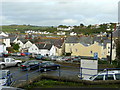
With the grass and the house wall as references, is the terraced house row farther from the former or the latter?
the grass

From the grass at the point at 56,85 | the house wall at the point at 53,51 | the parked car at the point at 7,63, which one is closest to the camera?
the grass at the point at 56,85

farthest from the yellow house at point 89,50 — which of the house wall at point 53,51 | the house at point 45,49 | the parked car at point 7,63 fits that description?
the parked car at point 7,63

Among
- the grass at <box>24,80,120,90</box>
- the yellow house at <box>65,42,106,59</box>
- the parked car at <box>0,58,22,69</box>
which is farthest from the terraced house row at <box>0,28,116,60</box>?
the grass at <box>24,80,120,90</box>

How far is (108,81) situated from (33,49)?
56.2m

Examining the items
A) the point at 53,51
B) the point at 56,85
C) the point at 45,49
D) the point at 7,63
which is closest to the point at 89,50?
Answer: the point at 53,51

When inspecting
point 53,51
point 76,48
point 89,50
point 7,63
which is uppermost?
point 76,48

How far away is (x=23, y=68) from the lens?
17.7m

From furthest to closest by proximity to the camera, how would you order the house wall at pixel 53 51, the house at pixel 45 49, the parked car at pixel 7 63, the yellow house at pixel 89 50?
the house wall at pixel 53 51, the house at pixel 45 49, the yellow house at pixel 89 50, the parked car at pixel 7 63

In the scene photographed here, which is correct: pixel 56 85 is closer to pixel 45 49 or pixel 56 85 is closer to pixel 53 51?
pixel 45 49

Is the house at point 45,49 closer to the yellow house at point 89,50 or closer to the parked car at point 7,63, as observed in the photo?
the yellow house at point 89,50

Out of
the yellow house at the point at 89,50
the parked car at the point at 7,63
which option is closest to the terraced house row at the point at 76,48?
the yellow house at the point at 89,50

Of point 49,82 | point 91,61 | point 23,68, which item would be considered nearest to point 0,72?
point 49,82

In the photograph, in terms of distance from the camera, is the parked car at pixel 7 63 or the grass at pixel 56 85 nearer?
the grass at pixel 56 85

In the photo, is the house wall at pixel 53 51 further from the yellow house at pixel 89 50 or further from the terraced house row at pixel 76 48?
the yellow house at pixel 89 50
